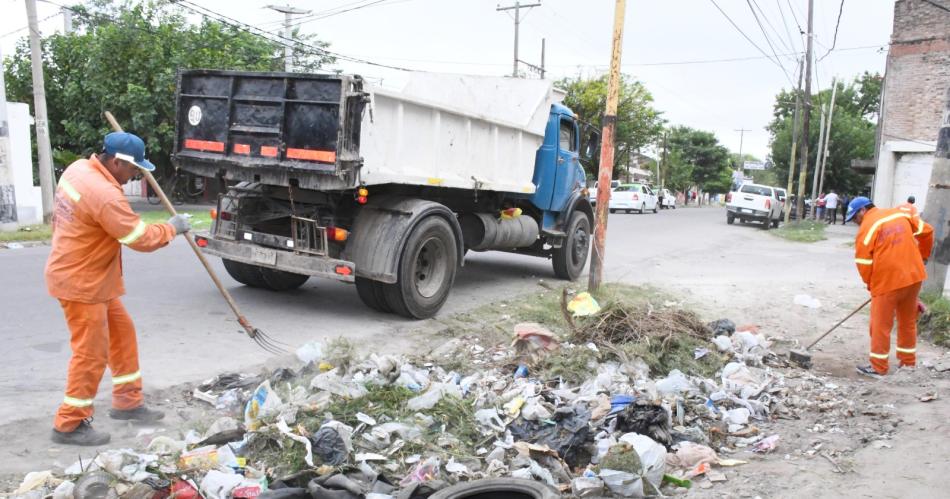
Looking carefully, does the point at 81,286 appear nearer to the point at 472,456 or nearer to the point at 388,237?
the point at 472,456

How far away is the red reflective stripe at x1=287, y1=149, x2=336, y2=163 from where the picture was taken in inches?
242

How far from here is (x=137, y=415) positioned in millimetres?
4113

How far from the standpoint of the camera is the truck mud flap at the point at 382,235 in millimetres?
6586

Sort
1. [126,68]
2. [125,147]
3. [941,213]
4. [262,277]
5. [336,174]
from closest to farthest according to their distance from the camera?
[125,147] → [336,174] → [262,277] → [941,213] → [126,68]

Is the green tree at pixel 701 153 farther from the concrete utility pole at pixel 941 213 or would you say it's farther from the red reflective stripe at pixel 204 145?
the red reflective stripe at pixel 204 145

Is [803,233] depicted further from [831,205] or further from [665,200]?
[665,200]

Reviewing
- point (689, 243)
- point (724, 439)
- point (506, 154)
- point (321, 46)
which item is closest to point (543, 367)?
point (724, 439)

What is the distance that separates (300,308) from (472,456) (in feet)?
13.2

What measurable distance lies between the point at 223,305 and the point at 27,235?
23.3 ft

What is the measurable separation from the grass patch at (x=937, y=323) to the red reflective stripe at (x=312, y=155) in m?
6.13

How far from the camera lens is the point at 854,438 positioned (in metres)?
4.18

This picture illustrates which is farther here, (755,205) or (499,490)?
(755,205)

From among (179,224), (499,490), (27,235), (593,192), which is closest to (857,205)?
(499,490)

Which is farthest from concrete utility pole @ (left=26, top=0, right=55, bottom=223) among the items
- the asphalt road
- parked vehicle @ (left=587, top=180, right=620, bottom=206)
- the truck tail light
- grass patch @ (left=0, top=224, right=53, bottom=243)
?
parked vehicle @ (left=587, top=180, right=620, bottom=206)
